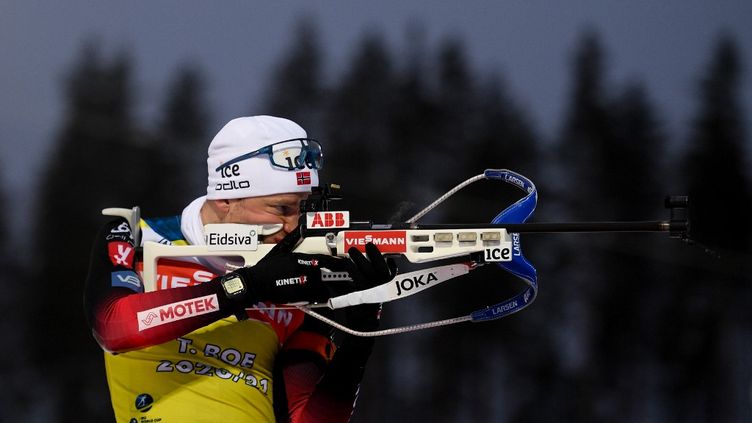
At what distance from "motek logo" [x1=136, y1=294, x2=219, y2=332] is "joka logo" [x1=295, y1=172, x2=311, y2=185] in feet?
1.28

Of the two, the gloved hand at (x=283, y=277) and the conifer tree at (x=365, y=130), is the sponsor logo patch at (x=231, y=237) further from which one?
the conifer tree at (x=365, y=130)

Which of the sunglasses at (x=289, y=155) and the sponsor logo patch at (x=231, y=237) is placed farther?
the sunglasses at (x=289, y=155)

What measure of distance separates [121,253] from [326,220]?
1.48 feet

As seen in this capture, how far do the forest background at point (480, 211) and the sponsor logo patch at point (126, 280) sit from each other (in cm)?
232

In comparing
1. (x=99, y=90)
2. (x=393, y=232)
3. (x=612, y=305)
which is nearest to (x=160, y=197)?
(x=99, y=90)

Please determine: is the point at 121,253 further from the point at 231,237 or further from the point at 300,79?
the point at 300,79

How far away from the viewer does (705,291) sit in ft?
14.6

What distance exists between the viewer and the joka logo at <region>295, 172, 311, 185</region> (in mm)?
2232

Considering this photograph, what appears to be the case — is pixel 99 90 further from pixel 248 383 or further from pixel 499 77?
pixel 248 383

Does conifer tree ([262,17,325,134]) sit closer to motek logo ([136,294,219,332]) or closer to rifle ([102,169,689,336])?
rifle ([102,169,689,336])

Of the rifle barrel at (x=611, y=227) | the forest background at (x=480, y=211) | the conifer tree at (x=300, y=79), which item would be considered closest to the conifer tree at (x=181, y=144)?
the forest background at (x=480, y=211)

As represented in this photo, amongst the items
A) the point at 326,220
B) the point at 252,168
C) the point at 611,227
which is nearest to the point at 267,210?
the point at 252,168

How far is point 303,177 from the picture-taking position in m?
2.24

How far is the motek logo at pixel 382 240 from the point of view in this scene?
202cm
